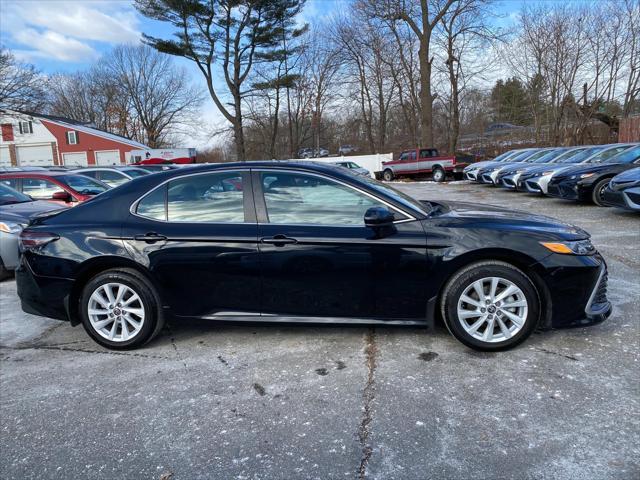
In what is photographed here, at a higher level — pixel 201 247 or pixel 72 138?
pixel 72 138

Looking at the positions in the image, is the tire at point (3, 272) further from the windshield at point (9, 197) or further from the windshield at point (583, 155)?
the windshield at point (583, 155)

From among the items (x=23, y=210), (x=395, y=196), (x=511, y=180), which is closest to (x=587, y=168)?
(x=511, y=180)

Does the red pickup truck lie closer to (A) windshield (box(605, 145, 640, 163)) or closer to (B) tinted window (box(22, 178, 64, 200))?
(A) windshield (box(605, 145, 640, 163))

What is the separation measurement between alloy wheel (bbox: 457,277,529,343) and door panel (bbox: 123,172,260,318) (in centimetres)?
158

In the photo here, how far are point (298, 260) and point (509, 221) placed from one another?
1.66 metres

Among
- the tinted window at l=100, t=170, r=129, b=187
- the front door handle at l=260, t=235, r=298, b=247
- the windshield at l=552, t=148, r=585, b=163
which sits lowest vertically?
the front door handle at l=260, t=235, r=298, b=247

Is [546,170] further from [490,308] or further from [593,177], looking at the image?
[490,308]

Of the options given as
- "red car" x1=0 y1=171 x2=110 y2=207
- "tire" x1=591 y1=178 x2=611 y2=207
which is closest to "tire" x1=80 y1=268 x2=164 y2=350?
"red car" x1=0 y1=171 x2=110 y2=207

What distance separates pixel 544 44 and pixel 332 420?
31.9m

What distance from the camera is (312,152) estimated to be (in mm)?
43844

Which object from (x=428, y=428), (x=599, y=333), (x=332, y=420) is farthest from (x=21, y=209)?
(x=599, y=333)

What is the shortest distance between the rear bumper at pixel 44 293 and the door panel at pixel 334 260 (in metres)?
1.66

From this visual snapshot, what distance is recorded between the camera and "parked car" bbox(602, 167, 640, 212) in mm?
7957

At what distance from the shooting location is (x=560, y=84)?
2852cm
